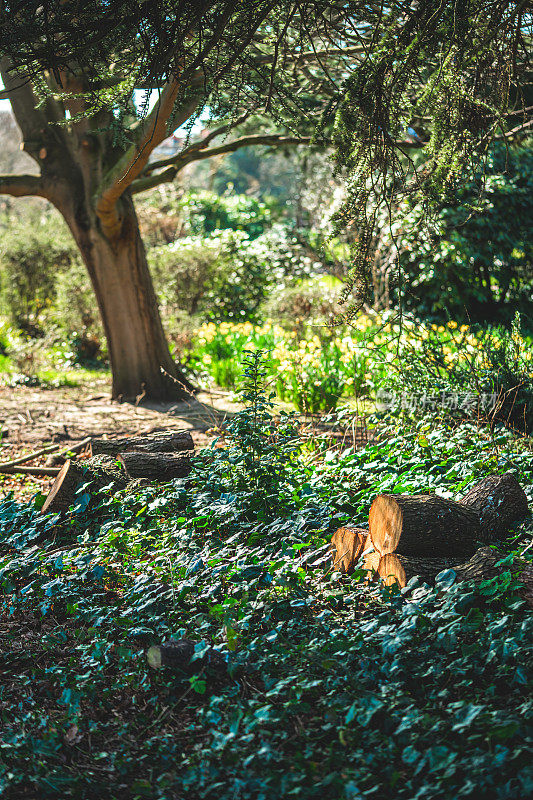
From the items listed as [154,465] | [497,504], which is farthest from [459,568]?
[154,465]

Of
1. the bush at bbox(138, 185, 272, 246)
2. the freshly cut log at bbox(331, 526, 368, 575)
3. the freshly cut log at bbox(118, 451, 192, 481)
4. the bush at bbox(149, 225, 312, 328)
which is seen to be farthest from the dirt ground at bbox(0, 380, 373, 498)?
the bush at bbox(138, 185, 272, 246)

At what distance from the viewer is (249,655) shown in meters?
2.83

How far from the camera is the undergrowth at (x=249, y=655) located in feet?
7.44

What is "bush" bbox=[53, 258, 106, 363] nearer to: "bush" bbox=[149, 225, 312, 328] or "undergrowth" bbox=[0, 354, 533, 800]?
"bush" bbox=[149, 225, 312, 328]

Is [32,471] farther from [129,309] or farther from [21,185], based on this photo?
[21,185]

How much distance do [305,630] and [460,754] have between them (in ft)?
3.20

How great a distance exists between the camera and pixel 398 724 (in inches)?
95.3

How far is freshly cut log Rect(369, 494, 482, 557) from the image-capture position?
346 centimetres

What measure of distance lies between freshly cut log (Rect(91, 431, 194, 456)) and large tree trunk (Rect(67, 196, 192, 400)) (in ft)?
9.02

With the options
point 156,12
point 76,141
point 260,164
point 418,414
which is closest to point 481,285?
point 418,414

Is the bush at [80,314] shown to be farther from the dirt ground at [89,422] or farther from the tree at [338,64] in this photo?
the tree at [338,64]

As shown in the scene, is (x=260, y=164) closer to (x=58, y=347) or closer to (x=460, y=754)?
(x=58, y=347)

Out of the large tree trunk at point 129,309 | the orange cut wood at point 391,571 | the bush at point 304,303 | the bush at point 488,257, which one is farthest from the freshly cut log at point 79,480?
the bush at point 488,257

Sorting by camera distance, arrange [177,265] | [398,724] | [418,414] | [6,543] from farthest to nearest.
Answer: [177,265], [418,414], [6,543], [398,724]
